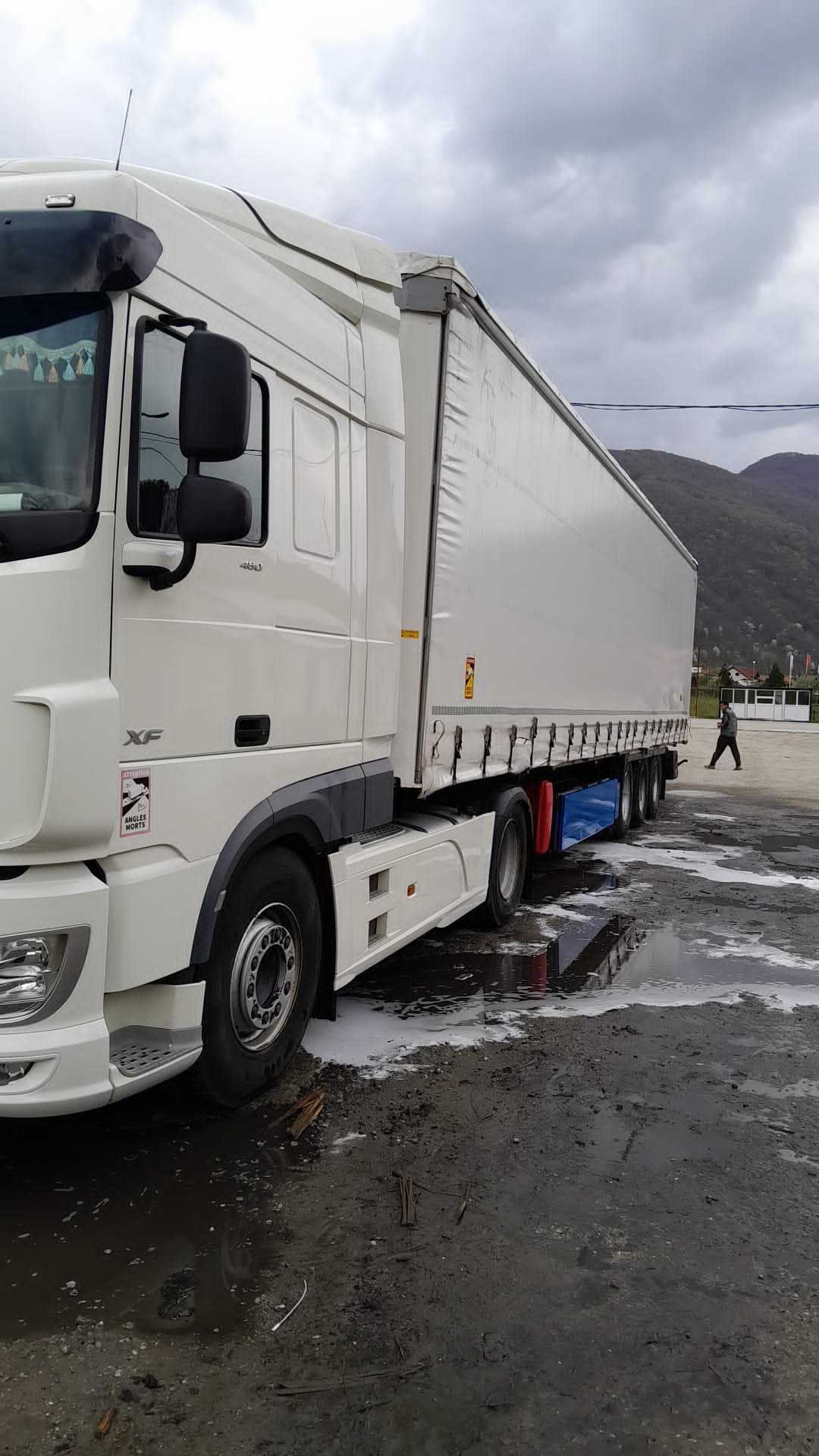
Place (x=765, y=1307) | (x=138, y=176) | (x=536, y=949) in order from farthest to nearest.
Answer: (x=536, y=949), (x=138, y=176), (x=765, y=1307)

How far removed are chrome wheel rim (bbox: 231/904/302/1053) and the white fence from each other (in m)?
58.4

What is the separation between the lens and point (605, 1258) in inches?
129

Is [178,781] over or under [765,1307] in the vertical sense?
over

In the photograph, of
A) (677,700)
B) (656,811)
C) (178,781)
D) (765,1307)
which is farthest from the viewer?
(677,700)

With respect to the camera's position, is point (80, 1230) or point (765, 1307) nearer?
point (765, 1307)

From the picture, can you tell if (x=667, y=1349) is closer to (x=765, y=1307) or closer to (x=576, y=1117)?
(x=765, y=1307)

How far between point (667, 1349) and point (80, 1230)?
176cm

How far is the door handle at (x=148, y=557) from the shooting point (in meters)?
3.31

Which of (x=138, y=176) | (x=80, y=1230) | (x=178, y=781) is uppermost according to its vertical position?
(x=138, y=176)

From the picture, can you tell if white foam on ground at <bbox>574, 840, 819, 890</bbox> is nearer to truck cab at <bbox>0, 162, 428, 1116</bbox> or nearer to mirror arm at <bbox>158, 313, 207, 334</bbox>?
truck cab at <bbox>0, 162, 428, 1116</bbox>

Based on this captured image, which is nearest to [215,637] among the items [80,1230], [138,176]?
[138,176]

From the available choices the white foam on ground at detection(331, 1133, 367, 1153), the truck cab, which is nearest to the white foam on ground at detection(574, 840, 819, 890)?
the white foam on ground at detection(331, 1133, 367, 1153)

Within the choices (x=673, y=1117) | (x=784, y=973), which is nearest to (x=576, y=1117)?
(x=673, y=1117)

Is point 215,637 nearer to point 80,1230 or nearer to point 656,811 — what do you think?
point 80,1230
